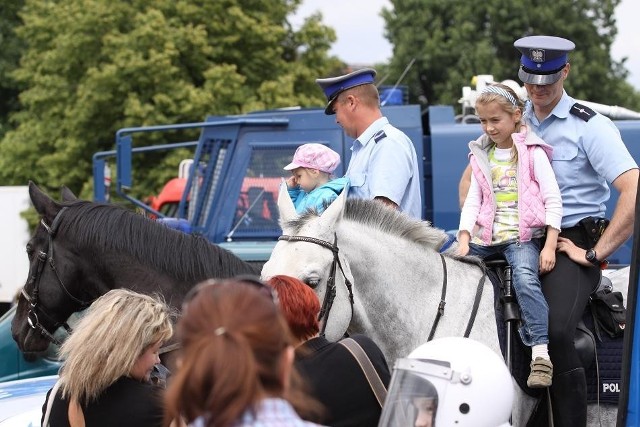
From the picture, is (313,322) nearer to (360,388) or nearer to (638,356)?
(360,388)

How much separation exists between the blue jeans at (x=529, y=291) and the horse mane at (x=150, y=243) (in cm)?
124

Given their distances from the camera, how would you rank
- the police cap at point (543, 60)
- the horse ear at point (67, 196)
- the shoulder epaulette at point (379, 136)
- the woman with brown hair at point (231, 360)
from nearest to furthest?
the woman with brown hair at point (231, 360) → the police cap at point (543, 60) → the shoulder epaulette at point (379, 136) → the horse ear at point (67, 196)

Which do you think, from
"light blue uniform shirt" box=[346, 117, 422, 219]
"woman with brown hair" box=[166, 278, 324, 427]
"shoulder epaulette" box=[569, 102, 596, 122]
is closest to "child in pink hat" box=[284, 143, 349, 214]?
"light blue uniform shirt" box=[346, 117, 422, 219]

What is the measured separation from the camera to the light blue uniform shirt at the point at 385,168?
198 inches

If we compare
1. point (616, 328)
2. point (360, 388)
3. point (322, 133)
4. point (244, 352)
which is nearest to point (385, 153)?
point (616, 328)

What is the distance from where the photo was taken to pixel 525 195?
4633 millimetres

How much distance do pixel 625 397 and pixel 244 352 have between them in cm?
162

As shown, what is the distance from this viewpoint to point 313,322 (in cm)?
325

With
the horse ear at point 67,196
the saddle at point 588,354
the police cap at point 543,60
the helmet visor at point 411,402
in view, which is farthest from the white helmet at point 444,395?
the horse ear at point 67,196

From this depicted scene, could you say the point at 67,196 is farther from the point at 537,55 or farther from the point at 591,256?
the point at 591,256

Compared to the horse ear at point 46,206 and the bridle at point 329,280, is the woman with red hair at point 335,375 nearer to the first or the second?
the bridle at point 329,280

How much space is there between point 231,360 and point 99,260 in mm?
3093

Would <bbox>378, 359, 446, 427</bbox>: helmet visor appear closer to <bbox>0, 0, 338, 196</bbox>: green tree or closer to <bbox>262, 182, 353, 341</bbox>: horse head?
<bbox>262, 182, 353, 341</bbox>: horse head

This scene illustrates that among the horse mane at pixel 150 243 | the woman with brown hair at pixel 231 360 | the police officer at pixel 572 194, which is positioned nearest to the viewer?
the woman with brown hair at pixel 231 360
